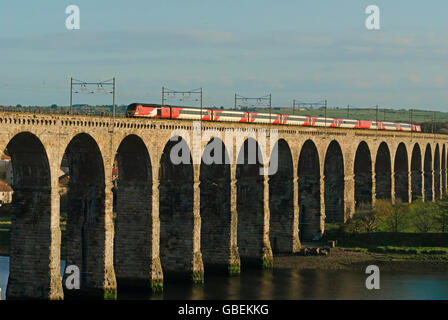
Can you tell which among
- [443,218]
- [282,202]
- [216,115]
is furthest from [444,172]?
[216,115]

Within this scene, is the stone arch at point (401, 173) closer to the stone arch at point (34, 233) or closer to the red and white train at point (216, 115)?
the red and white train at point (216, 115)

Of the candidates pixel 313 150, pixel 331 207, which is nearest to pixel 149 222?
pixel 313 150

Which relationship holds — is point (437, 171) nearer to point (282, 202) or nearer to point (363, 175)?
point (363, 175)

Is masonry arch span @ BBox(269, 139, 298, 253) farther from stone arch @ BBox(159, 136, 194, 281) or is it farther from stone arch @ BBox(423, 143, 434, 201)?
stone arch @ BBox(423, 143, 434, 201)

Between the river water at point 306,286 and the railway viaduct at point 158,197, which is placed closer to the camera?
the railway viaduct at point 158,197

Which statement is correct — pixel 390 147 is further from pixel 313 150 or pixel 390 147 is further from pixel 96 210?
pixel 96 210

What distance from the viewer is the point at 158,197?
64.9 m

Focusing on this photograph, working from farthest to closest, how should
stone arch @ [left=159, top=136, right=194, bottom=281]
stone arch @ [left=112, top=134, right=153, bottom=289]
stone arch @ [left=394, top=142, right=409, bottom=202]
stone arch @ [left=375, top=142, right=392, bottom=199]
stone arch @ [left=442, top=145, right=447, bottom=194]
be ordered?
stone arch @ [left=442, top=145, right=447, bottom=194] → stone arch @ [left=394, top=142, right=409, bottom=202] → stone arch @ [left=375, top=142, right=392, bottom=199] → stone arch @ [left=159, top=136, right=194, bottom=281] → stone arch @ [left=112, top=134, right=153, bottom=289]

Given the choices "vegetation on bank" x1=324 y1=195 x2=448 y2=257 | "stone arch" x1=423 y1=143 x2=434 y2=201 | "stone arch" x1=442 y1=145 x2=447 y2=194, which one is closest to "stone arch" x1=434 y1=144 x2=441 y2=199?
"stone arch" x1=442 y1=145 x2=447 y2=194

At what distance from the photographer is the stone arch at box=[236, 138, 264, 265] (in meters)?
79.2

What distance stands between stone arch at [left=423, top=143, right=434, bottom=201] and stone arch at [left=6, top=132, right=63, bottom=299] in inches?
3552

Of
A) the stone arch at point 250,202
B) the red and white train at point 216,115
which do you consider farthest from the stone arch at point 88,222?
the stone arch at point 250,202

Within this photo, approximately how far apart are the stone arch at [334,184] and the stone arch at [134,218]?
39.3 meters

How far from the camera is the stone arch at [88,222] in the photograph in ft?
193
